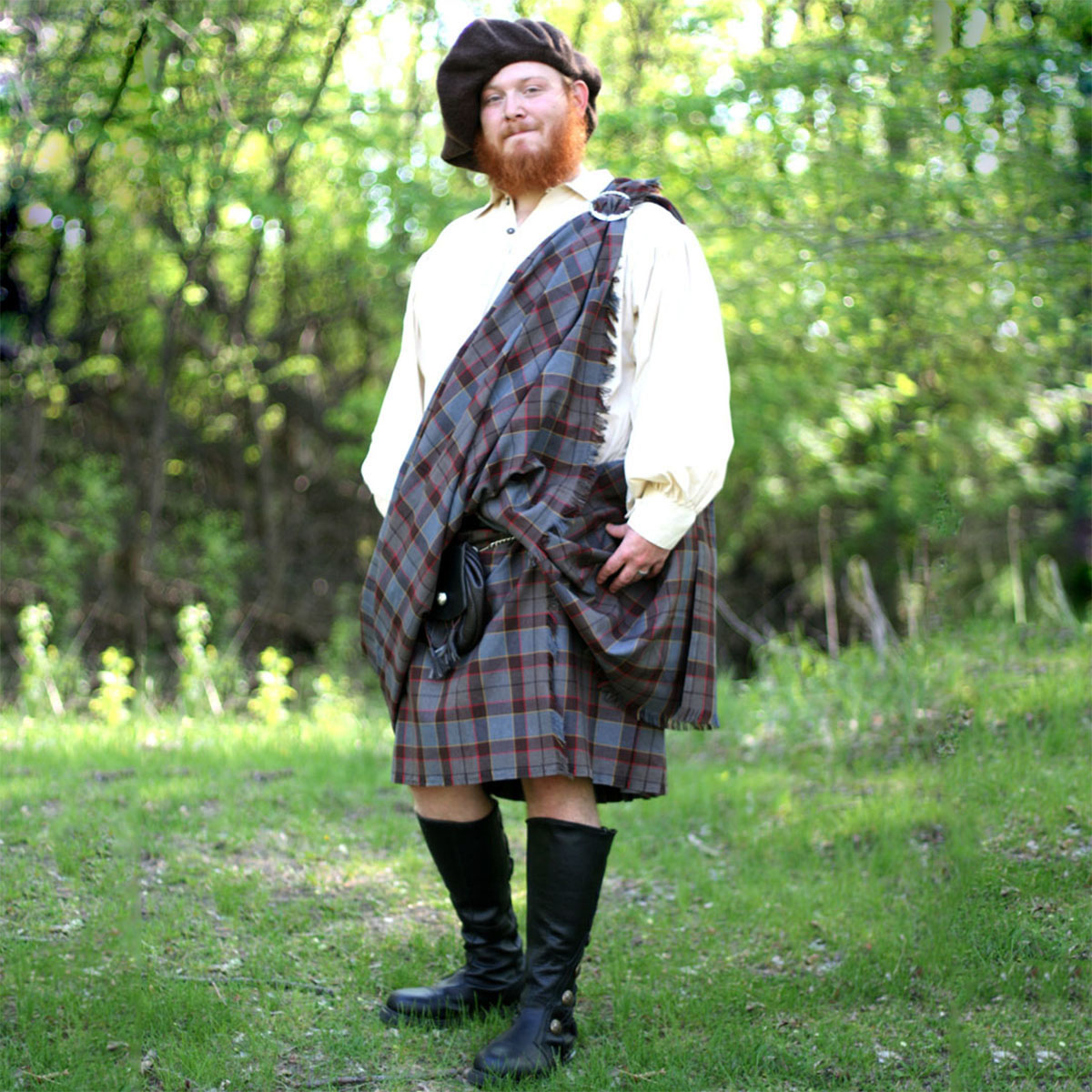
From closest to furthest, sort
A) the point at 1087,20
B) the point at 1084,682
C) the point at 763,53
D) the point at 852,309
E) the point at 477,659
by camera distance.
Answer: the point at 477,659, the point at 1084,682, the point at 1087,20, the point at 763,53, the point at 852,309

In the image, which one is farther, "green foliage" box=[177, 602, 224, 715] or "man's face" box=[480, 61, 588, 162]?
"green foliage" box=[177, 602, 224, 715]

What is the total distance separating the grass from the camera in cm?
223

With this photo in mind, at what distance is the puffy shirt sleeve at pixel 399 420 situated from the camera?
246 centimetres

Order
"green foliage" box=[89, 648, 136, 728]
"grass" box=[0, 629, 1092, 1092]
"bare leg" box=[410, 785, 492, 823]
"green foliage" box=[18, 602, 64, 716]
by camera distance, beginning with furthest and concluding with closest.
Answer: "green foliage" box=[18, 602, 64, 716] < "green foliage" box=[89, 648, 136, 728] < "bare leg" box=[410, 785, 492, 823] < "grass" box=[0, 629, 1092, 1092]

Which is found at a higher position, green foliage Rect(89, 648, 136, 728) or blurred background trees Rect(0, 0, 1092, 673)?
blurred background trees Rect(0, 0, 1092, 673)

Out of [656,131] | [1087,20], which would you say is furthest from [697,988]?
[656,131]

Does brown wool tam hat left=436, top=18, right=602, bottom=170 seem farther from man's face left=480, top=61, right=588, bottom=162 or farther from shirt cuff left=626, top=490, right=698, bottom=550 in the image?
shirt cuff left=626, top=490, right=698, bottom=550

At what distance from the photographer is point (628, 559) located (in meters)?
2.19

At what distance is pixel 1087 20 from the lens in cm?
400

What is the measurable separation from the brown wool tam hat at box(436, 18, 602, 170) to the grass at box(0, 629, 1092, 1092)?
1.85 m

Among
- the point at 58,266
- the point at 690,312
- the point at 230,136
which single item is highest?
the point at 230,136

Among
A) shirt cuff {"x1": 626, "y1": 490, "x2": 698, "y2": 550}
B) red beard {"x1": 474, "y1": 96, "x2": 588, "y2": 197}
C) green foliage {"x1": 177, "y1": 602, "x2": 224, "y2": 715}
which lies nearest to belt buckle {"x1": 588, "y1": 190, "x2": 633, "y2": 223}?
red beard {"x1": 474, "y1": 96, "x2": 588, "y2": 197}

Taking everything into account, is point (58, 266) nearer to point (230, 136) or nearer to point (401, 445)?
point (230, 136)

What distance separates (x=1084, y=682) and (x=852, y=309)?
2.81 m
